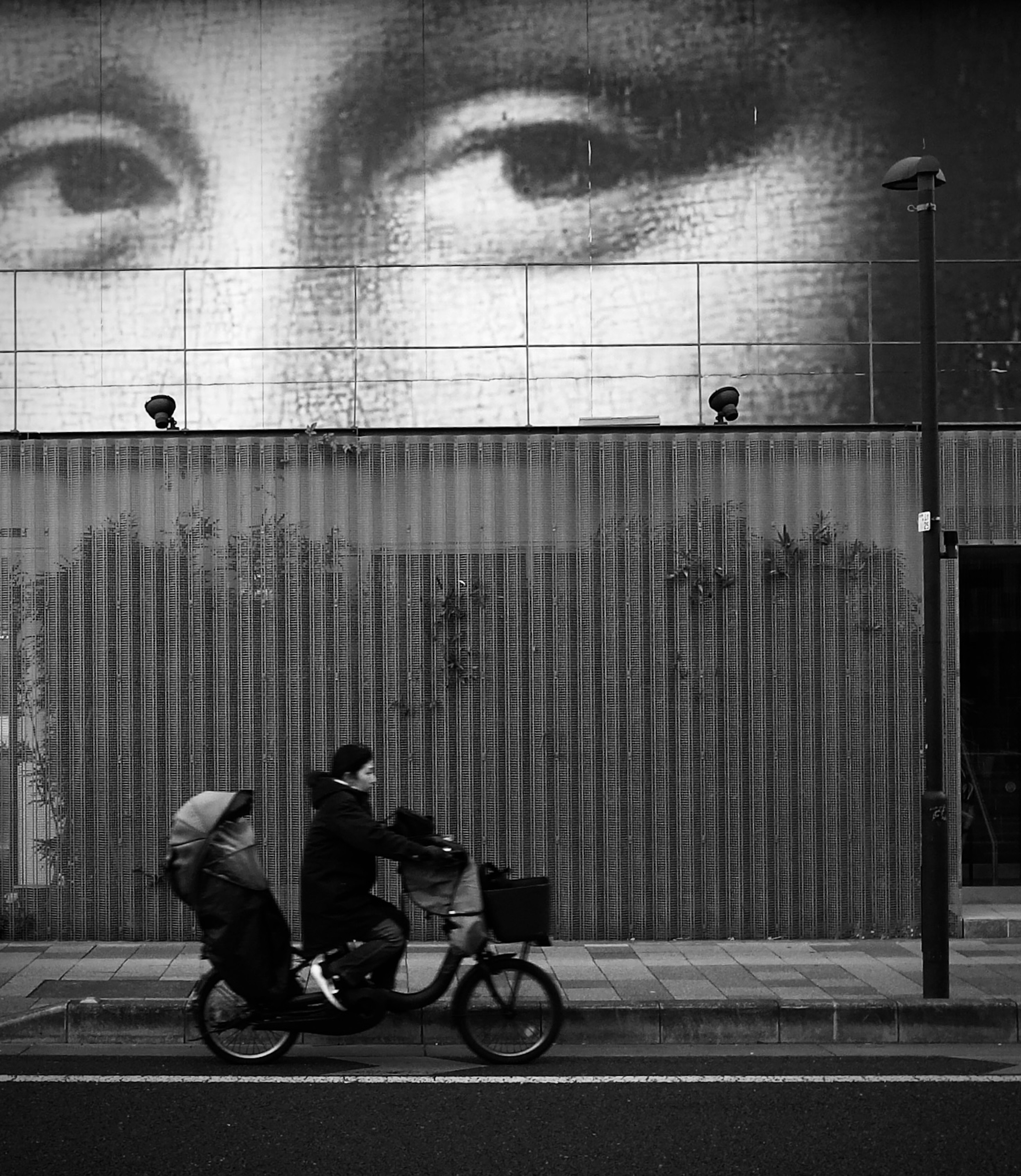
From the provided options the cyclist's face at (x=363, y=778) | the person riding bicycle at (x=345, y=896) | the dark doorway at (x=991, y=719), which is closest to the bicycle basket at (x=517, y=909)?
the person riding bicycle at (x=345, y=896)

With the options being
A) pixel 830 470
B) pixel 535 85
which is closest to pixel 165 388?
pixel 535 85

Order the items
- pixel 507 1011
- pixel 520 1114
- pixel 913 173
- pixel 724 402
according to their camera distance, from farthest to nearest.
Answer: pixel 724 402 < pixel 913 173 < pixel 507 1011 < pixel 520 1114

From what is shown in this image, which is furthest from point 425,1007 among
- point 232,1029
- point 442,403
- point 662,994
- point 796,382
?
point 796,382

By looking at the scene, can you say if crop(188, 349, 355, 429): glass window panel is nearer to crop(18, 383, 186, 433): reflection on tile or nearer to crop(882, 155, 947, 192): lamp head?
crop(18, 383, 186, 433): reflection on tile

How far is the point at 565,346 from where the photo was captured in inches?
559

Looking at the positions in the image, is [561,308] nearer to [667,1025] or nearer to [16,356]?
[16,356]

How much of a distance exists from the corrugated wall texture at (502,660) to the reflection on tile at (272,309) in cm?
261

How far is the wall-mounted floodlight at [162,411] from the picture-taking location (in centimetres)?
1238

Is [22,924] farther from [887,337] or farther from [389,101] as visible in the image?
[887,337]

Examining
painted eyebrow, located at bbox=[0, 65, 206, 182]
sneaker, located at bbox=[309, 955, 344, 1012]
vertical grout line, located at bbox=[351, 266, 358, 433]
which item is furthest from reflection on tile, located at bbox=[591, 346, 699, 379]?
sneaker, located at bbox=[309, 955, 344, 1012]

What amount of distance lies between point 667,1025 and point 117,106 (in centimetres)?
1033

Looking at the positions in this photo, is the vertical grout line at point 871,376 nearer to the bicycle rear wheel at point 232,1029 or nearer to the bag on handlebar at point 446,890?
the bag on handlebar at point 446,890

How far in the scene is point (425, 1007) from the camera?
27.3 feet

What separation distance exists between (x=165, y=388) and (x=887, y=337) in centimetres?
692
